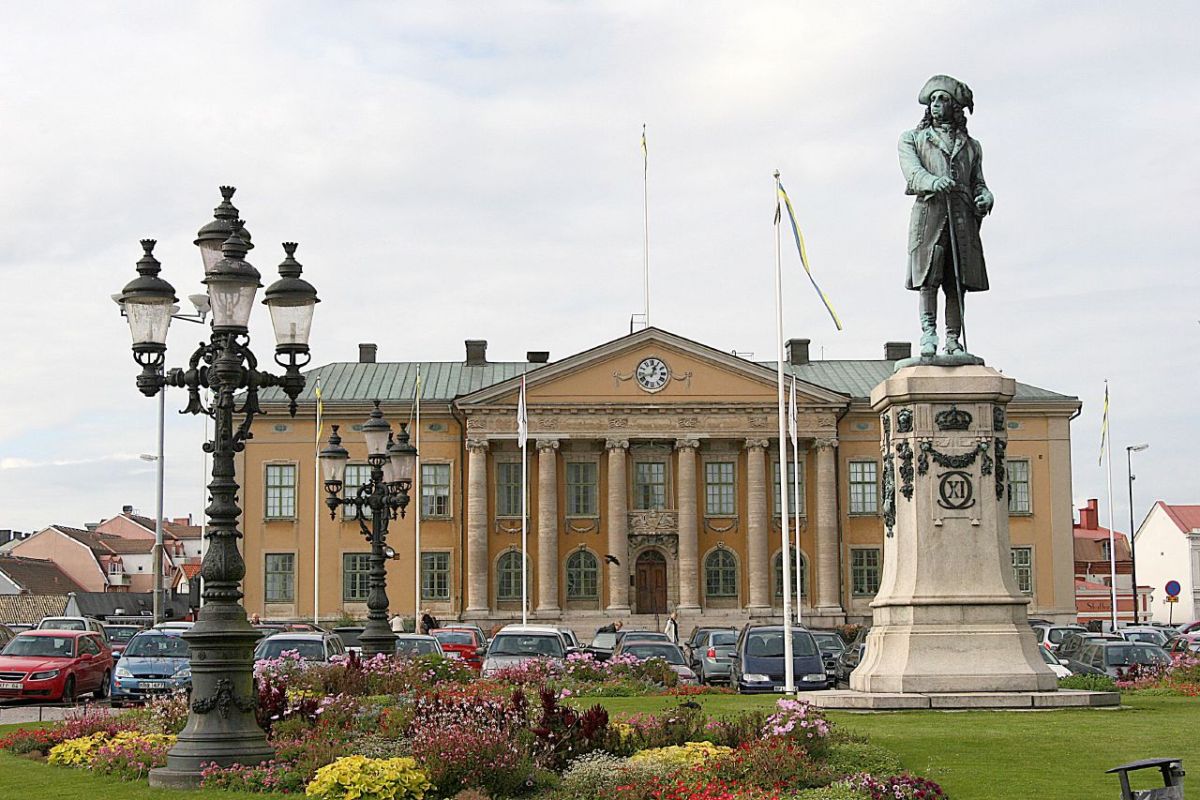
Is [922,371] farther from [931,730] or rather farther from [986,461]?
[931,730]

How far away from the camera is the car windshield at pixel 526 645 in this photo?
35.0 meters

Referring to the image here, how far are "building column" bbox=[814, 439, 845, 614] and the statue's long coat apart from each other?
5214cm

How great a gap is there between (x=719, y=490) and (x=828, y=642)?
29577mm

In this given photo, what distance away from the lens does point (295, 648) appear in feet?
106

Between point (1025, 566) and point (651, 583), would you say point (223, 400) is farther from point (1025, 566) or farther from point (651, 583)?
point (1025, 566)

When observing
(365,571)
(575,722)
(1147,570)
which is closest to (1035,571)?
(365,571)

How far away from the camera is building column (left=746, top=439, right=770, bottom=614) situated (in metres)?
71.6

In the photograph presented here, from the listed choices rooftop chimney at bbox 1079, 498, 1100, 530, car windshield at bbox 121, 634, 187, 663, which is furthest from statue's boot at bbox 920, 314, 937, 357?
rooftop chimney at bbox 1079, 498, 1100, 530

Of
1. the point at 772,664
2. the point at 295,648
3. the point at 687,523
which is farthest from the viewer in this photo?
the point at 687,523

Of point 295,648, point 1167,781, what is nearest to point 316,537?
point 295,648

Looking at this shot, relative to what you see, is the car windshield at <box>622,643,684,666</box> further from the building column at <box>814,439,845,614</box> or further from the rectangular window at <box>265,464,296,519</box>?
the rectangular window at <box>265,464,296,519</box>

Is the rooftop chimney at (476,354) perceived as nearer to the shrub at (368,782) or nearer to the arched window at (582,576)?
the arched window at (582,576)

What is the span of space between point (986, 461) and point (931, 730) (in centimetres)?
398

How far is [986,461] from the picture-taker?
1934 centimetres
